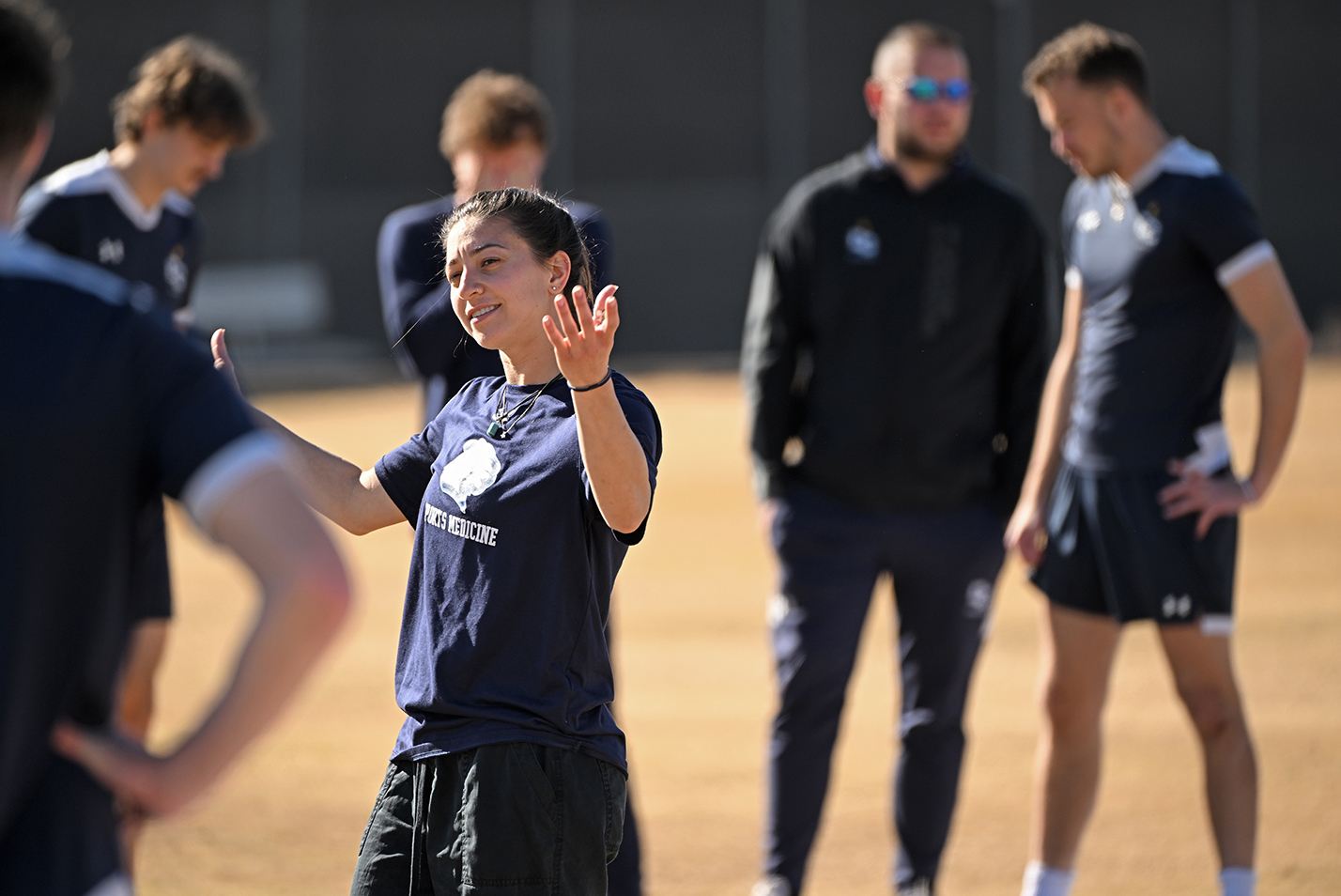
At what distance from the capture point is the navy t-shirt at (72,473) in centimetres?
166

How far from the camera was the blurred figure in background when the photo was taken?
4.96 m

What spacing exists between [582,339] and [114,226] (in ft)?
10.2

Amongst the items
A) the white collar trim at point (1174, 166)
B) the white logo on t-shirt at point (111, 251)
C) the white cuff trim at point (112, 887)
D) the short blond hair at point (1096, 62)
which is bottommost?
the white cuff trim at point (112, 887)

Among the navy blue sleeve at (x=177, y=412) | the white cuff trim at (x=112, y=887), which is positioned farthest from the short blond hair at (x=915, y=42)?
the white cuff trim at (x=112, y=887)

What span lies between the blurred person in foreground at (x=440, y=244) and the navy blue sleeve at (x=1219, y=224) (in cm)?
162

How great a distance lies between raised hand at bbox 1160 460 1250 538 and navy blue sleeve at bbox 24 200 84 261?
345 centimetres

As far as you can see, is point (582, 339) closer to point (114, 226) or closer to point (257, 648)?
point (257, 648)

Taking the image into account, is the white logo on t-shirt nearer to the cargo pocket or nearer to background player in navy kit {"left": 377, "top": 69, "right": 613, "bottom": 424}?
background player in navy kit {"left": 377, "top": 69, "right": 613, "bottom": 424}

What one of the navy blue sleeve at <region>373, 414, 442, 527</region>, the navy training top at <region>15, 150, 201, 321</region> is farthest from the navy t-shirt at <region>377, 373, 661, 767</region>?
the navy training top at <region>15, 150, 201, 321</region>

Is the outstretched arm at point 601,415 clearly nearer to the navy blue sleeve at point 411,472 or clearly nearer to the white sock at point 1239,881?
the navy blue sleeve at point 411,472

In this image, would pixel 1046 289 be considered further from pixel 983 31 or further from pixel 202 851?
pixel 983 31

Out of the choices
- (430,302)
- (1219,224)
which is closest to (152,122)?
(430,302)

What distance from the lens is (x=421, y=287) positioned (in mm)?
4559

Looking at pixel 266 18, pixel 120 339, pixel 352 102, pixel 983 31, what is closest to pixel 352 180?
pixel 352 102
